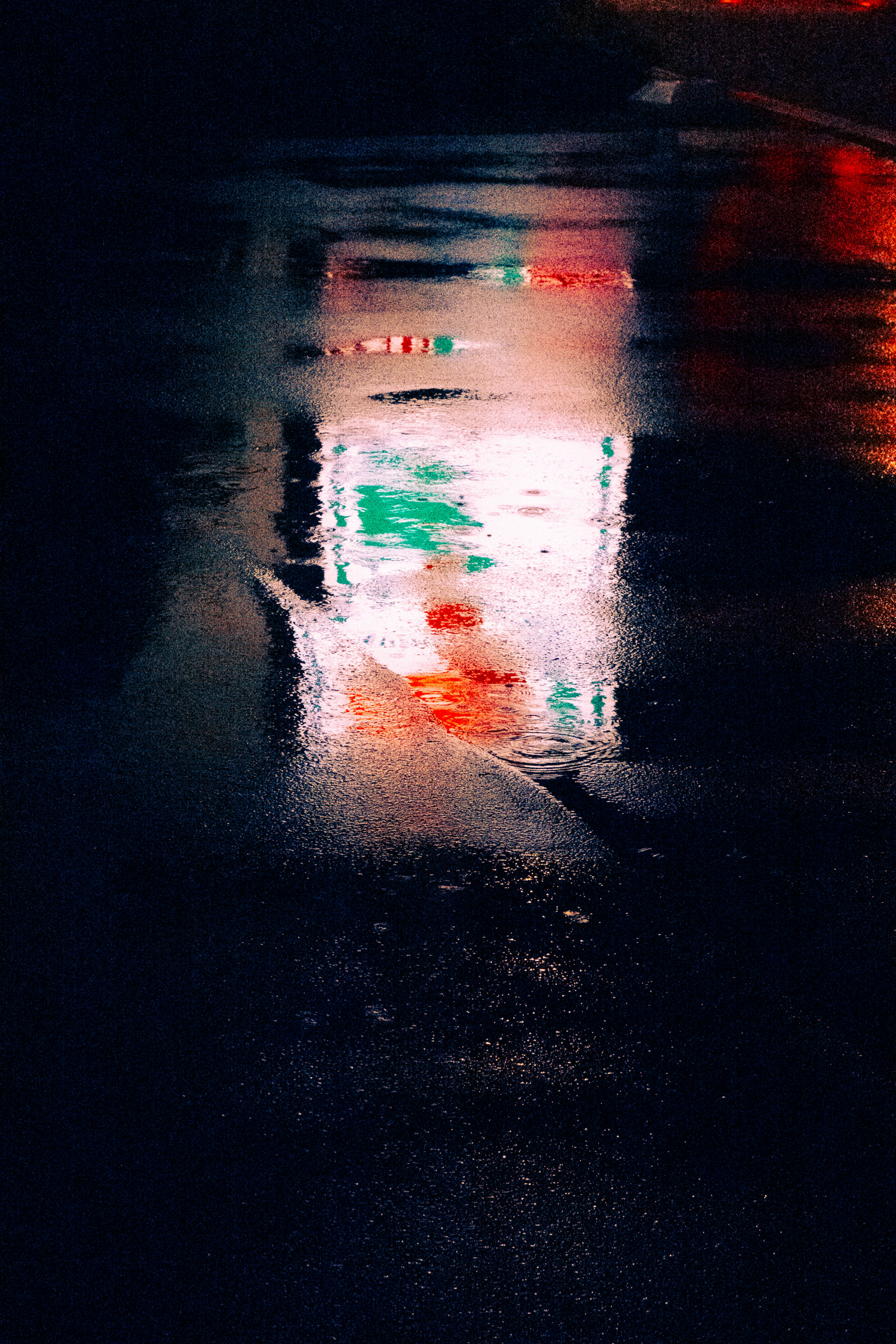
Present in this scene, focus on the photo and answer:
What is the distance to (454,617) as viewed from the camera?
612cm

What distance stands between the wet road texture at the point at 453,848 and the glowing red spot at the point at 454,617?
0.09ft

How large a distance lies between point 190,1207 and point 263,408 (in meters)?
6.75


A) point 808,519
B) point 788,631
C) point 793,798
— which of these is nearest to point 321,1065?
point 793,798

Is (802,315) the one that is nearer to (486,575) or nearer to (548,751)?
(486,575)

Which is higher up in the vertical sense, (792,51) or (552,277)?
(792,51)

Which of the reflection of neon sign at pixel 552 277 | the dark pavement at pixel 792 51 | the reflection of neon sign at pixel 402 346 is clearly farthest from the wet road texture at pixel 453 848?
the dark pavement at pixel 792 51

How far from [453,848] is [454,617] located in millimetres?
1855

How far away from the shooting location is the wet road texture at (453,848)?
309 cm

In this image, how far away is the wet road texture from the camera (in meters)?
3.09

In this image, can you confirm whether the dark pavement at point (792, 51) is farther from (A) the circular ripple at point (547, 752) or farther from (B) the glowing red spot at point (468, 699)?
(A) the circular ripple at point (547, 752)

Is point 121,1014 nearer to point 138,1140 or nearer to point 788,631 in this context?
point 138,1140

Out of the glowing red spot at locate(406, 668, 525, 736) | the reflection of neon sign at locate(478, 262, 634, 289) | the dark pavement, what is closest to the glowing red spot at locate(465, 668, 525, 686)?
the glowing red spot at locate(406, 668, 525, 736)

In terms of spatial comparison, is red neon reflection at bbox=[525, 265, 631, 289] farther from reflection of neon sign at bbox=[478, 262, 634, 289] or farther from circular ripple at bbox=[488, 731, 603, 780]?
circular ripple at bbox=[488, 731, 603, 780]

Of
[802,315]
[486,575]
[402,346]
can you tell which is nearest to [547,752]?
[486,575]
